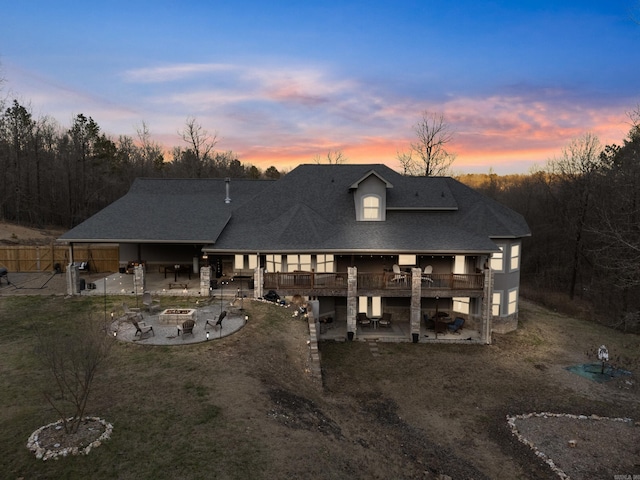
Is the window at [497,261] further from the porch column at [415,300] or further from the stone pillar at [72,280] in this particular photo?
the stone pillar at [72,280]

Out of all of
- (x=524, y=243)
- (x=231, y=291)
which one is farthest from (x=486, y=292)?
(x=524, y=243)

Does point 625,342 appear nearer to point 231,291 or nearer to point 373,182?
point 373,182

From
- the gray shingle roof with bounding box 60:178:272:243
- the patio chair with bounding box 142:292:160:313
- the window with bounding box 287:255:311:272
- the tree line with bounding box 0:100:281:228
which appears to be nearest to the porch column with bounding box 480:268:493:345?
the window with bounding box 287:255:311:272

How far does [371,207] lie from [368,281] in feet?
18.0

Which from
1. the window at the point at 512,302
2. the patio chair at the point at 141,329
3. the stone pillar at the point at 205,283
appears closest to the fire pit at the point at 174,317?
the patio chair at the point at 141,329

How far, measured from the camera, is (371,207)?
25.6m

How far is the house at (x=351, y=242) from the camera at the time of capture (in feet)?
74.3

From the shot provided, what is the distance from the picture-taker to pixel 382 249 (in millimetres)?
22516

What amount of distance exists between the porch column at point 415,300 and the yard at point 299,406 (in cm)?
97

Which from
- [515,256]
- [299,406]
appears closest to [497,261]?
[515,256]

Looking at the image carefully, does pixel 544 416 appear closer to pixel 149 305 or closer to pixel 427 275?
pixel 427 275

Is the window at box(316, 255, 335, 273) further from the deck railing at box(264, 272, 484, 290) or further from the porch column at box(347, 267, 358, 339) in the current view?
the porch column at box(347, 267, 358, 339)

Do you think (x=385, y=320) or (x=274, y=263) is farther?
(x=385, y=320)

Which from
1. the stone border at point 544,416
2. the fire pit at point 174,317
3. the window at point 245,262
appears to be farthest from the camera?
the window at point 245,262
